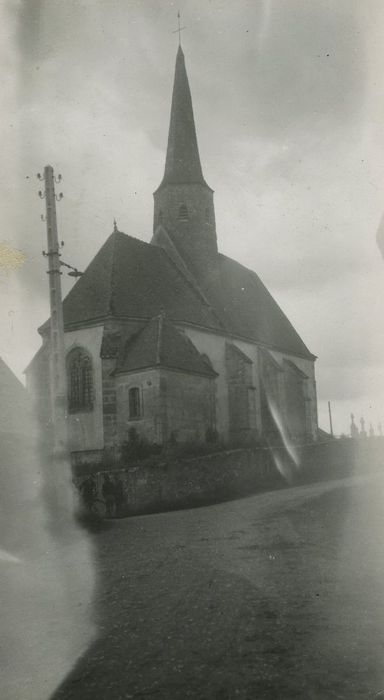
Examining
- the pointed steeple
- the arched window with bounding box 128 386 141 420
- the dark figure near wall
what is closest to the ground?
the dark figure near wall

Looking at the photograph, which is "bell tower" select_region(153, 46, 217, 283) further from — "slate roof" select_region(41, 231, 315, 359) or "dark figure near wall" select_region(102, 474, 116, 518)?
"dark figure near wall" select_region(102, 474, 116, 518)

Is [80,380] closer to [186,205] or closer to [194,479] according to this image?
[194,479]

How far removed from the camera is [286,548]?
11.1 m

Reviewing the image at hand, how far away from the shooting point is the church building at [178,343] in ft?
89.8

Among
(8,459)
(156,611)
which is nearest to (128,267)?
(8,459)

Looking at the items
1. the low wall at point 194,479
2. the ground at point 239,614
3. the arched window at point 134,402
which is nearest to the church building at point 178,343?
the arched window at point 134,402

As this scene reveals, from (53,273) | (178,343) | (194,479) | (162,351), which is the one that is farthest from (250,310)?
(53,273)

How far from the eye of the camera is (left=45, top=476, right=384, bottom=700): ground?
17.3ft

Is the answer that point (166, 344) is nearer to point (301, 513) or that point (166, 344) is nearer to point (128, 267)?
point (128, 267)

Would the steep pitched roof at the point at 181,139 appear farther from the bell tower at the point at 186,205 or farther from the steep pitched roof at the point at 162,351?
the steep pitched roof at the point at 162,351

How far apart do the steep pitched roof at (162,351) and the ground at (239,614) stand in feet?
43.7

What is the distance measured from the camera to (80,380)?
29.1 metres

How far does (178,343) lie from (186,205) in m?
11.4

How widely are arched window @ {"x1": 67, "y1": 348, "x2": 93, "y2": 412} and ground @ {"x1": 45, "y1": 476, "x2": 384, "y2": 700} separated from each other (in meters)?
15.1
